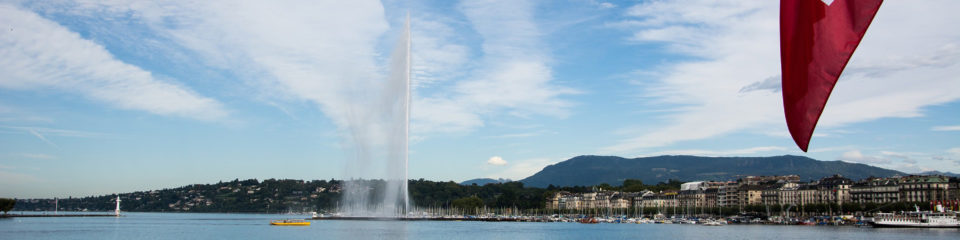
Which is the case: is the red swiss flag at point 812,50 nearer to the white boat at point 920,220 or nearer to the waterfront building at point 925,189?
the white boat at point 920,220

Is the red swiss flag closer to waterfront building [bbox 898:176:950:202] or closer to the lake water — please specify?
the lake water

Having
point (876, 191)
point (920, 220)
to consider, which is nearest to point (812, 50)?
point (920, 220)

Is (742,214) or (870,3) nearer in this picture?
(870,3)

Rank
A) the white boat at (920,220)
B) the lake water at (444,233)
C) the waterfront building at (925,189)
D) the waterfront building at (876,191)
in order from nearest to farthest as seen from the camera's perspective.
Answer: the lake water at (444,233), the white boat at (920,220), the waterfront building at (925,189), the waterfront building at (876,191)

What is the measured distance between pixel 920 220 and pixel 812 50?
96.1 m

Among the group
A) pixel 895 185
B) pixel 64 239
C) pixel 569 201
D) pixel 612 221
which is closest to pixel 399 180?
pixel 64 239

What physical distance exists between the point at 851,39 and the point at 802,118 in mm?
358

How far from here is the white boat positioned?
85.0 meters

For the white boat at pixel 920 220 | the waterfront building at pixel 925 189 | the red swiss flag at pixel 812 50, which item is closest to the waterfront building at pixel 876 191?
the waterfront building at pixel 925 189

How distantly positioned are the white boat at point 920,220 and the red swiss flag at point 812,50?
9373cm

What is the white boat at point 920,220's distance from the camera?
85000 millimetres

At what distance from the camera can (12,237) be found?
65062 mm

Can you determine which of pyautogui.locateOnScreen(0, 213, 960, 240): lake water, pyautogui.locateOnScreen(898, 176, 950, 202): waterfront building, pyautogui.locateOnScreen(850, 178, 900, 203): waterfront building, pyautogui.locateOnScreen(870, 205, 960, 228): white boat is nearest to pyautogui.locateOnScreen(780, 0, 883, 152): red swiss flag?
pyautogui.locateOnScreen(0, 213, 960, 240): lake water

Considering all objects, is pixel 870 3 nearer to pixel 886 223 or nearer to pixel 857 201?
pixel 886 223
